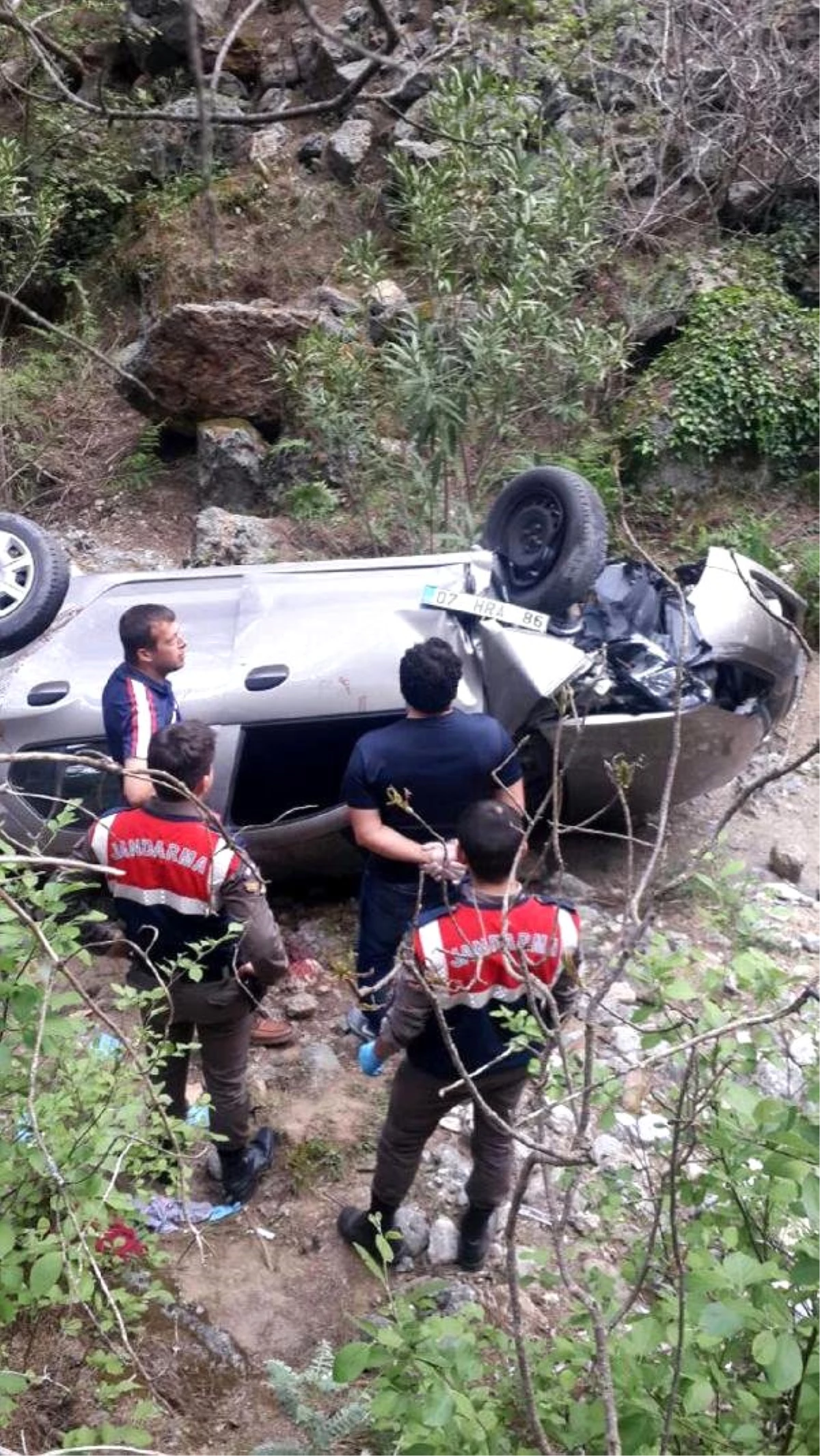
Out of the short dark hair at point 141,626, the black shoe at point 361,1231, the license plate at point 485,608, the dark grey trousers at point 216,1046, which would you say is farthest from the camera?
the license plate at point 485,608

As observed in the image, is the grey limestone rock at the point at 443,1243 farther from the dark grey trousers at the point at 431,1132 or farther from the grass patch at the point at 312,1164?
the grass patch at the point at 312,1164

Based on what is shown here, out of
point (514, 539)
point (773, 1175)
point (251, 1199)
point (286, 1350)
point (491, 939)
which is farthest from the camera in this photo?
point (514, 539)

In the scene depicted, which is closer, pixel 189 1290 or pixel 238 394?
pixel 189 1290

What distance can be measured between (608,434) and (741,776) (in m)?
4.20

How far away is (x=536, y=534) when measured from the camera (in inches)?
218

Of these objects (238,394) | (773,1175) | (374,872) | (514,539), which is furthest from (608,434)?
(773,1175)

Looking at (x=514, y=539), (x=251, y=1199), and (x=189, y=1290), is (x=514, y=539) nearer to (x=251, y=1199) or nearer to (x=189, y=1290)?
(x=251, y=1199)

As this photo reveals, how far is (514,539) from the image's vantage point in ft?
18.6

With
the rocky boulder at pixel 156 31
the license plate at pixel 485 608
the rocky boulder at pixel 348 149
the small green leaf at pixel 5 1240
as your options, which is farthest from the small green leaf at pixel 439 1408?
the rocky boulder at pixel 156 31

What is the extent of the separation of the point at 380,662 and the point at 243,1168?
1.96m

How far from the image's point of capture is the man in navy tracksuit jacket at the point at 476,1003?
274 centimetres

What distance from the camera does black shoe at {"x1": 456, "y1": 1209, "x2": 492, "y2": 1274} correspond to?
3.42m

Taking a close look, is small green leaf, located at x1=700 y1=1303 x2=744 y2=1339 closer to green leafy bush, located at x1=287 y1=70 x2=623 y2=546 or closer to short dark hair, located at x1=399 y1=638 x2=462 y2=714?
short dark hair, located at x1=399 y1=638 x2=462 y2=714

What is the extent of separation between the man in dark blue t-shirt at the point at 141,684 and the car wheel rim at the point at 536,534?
6.53ft
